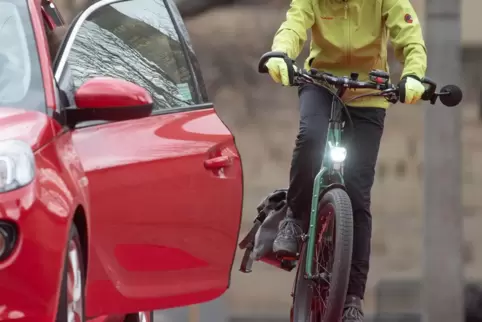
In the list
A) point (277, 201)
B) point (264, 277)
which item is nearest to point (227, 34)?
point (264, 277)

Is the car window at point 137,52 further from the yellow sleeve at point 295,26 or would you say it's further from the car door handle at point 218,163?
the yellow sleeve at point 295,26

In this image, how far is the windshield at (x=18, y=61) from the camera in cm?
653

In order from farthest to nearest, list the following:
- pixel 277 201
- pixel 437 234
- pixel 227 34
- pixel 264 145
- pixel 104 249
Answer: pixel 264 145 < pixel 227 34 < pixel 437 234 < pixel 277 201 < pixel 104 249

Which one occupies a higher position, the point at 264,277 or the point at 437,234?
the point at 437,234

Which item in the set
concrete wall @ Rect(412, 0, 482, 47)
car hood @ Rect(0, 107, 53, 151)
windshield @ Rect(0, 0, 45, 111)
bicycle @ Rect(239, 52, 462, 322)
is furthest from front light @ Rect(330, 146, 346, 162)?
concrete wall @ Rect(412, 0, 482, 47)

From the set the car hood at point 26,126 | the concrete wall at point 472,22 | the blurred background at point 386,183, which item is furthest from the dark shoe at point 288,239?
the concrete wall at point 472,22

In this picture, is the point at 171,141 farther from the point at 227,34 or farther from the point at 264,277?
the point at 264,277

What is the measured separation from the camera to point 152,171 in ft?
23.6

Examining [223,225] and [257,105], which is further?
[257,105]

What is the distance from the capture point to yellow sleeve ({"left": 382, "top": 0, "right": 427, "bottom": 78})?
8.48 metres

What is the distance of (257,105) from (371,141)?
1010 centimetres

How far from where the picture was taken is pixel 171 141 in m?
7.44

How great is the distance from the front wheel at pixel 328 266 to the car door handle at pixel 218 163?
0.56 m

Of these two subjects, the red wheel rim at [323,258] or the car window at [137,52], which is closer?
the car window at [137,52]
